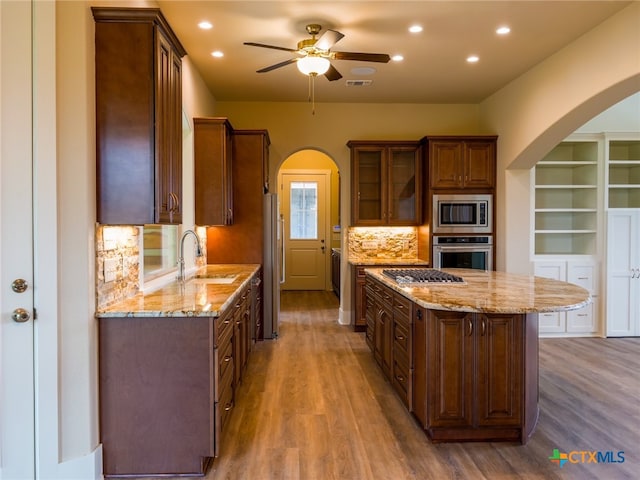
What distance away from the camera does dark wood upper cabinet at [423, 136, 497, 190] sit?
211 inches

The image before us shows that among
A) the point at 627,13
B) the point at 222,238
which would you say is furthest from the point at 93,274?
the point at 627,13

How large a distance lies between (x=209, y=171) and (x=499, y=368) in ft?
10.4

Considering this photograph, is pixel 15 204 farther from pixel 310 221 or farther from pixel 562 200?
pixel 310 221

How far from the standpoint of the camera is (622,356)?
4.43 metres

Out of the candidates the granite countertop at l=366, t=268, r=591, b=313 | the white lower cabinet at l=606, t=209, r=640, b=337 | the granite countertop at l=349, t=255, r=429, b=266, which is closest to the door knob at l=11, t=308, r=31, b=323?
the granite countertop at l=366, t=268, r=591, b=313

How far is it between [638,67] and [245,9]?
2.97 metres

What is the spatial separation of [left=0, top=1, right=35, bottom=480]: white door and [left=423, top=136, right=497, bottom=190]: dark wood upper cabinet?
434 centimetres

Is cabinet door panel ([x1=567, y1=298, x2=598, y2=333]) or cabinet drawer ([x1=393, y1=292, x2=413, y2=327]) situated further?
cabinet door panel ([x1=567, y1=298, x2=598, y2=333])

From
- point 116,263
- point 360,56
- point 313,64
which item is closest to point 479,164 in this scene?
point 360,56

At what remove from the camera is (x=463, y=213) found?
5391 millimetres

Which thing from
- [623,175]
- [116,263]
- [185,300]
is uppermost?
[623,175]

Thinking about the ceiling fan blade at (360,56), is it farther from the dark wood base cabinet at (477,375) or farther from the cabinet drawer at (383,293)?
the dark wood base cabinet at (477,375)

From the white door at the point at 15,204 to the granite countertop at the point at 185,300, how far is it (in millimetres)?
350

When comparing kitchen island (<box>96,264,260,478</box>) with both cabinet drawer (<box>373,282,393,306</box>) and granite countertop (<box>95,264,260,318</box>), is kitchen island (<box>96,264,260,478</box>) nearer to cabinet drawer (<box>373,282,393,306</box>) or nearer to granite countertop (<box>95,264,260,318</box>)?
granite countertop (<box>95,264,260,318</box>)
